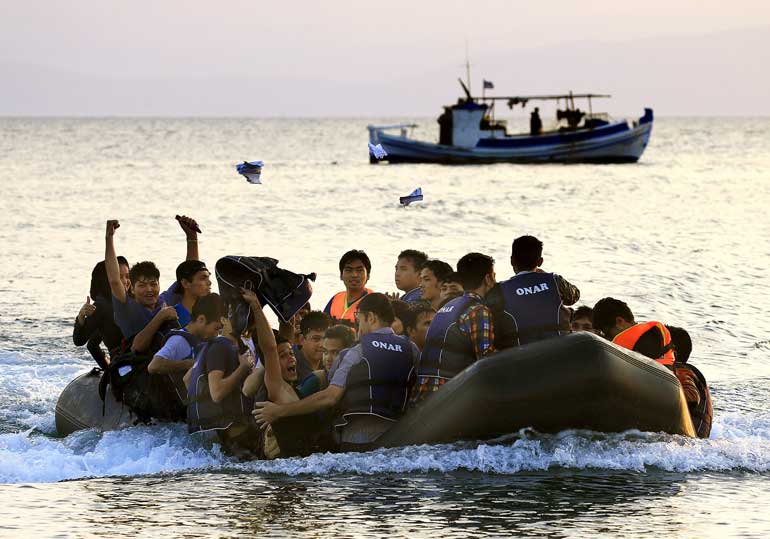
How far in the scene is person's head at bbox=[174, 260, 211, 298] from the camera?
10.4 metres

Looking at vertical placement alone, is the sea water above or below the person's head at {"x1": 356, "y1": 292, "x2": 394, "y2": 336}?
below

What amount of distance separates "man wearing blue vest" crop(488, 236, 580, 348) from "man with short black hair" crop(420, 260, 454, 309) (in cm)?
129

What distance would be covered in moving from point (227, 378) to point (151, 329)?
144 centimetres

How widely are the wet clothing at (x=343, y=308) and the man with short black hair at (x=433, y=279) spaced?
2.25 ft

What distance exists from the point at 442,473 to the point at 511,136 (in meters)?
64.5

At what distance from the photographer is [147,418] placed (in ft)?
34.3

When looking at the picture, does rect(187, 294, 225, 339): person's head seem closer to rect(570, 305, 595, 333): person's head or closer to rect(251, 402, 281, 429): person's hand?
rect(251, 402, 281, 429): person's hand

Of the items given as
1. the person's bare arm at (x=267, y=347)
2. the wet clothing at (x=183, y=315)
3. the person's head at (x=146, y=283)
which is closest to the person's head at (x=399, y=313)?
the person's bare arm at (x=267, y=347)

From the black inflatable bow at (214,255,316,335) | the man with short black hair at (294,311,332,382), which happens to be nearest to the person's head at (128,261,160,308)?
the man with short black hair at (294,311,332,382)

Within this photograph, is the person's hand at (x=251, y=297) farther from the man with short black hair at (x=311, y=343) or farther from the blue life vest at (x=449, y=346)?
the blue life vest at (x=449, y=346)

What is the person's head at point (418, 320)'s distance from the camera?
10117 mm

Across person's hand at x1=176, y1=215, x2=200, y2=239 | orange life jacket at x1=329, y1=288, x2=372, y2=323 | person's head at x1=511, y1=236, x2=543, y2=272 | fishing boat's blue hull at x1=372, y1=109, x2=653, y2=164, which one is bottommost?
orange life jacket at x1=329, y1=288, x2=372, y2=323

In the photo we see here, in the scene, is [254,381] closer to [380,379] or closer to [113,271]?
[380,379]

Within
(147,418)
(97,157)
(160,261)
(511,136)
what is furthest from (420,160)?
(147,418)
